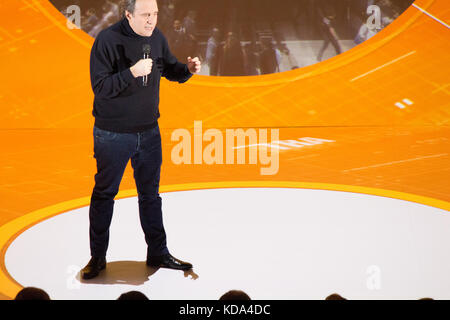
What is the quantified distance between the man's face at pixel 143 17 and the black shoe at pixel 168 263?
102 cm

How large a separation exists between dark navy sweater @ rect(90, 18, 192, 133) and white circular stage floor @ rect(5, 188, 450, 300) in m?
0.69

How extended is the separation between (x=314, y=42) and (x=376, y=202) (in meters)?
4.06

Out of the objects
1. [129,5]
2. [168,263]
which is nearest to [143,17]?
[129,5]

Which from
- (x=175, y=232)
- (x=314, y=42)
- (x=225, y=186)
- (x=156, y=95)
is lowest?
(x=175, y=232)

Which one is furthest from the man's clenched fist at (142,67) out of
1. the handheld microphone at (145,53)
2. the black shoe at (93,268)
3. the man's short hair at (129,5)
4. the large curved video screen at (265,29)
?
the large curved video screen at (265,29)

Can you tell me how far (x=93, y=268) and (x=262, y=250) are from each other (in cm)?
85

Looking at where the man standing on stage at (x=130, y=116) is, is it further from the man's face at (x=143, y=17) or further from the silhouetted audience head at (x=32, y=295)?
the silhouetted audience head at (x=32, y=295)

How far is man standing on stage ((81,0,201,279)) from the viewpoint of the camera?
2.24 m

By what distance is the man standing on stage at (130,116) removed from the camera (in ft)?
7.35

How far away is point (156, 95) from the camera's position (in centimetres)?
245

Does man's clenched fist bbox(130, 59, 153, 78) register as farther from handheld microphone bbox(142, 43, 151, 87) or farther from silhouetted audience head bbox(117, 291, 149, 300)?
silhouetted audience head bbox(117, 291, 149, 300)

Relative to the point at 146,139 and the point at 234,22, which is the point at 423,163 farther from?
the point at 146,139

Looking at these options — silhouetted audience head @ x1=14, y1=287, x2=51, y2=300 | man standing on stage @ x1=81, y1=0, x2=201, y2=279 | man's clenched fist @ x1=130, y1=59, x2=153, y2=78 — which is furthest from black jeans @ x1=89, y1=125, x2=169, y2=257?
silhouetted audience head @ x1=14, y1=287, x2=51, y2=300

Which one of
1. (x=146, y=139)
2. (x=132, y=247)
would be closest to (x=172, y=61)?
(x=146, y=139)
